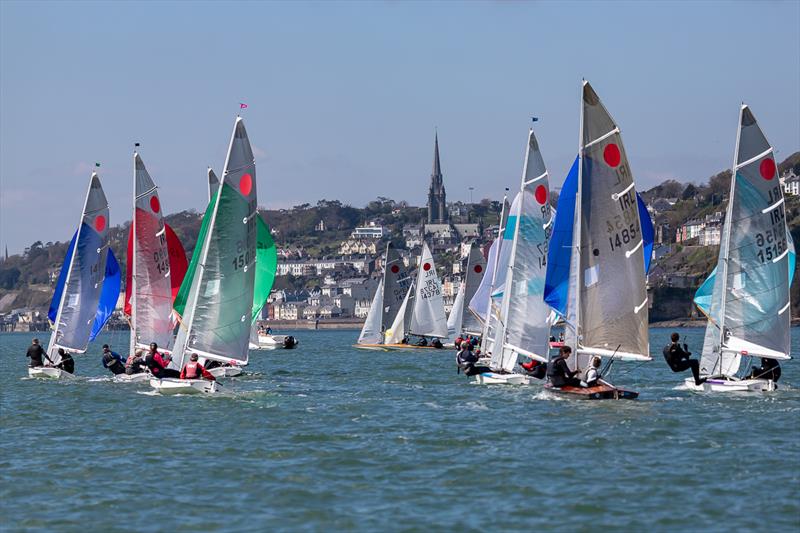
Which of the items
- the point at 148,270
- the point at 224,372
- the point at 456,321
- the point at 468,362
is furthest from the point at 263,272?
the point at 456,321

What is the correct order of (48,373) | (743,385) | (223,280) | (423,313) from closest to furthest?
1. (743,385)
2. (223,280)
3. (48,373)
4. (423,313)

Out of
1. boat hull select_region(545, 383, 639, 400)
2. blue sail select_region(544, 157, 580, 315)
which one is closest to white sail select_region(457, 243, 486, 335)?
blue sail select_region(544, 157, 580, 315)

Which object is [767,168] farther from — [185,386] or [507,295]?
[185,386]

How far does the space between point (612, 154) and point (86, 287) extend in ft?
67.2

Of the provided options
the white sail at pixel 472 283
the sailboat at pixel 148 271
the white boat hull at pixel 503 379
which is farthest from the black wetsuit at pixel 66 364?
the white sail at pixel 472 283

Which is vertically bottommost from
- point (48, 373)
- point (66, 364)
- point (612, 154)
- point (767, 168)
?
point (48, 373)

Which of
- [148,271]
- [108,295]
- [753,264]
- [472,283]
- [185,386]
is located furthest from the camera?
[472,283]

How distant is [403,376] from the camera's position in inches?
1843

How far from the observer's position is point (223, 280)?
3400 cm

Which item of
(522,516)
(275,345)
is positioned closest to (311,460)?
(522,516)

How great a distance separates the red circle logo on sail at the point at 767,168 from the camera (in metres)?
32.6

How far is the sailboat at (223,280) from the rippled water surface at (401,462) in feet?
3.76

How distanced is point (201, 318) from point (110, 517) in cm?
1500

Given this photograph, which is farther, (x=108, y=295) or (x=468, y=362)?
(x=108, y=295)
